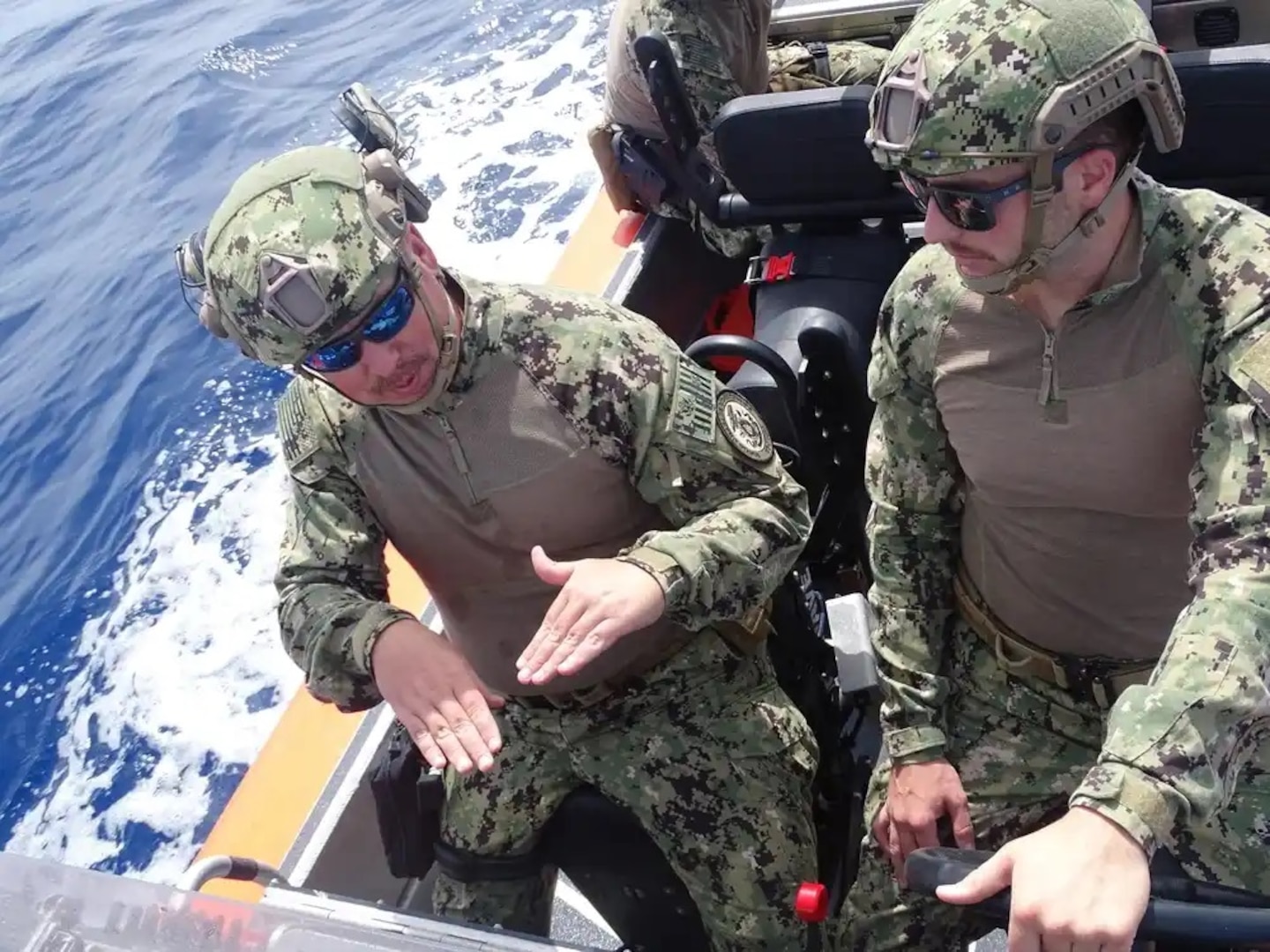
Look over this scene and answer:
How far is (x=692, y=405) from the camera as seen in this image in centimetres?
173

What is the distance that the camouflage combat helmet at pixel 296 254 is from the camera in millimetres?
1476

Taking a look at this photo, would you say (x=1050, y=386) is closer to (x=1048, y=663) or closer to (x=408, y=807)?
(x=1048, y=663)

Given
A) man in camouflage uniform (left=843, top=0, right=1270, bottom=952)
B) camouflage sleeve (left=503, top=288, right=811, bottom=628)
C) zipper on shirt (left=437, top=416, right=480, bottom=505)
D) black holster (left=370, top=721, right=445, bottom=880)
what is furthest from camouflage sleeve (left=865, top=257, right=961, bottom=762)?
black holster (left=370, top=721, right=445, bottom=880)

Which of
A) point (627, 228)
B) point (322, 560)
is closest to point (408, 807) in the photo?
point (322, 560)

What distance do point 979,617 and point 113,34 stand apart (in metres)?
8.78

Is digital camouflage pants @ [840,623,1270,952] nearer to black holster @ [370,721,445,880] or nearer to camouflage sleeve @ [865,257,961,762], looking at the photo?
camouflage sleeve @ [865,257,961,762]

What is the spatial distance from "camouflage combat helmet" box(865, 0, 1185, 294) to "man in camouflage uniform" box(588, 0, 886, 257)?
1.63 m

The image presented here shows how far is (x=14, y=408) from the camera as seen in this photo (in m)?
5.39

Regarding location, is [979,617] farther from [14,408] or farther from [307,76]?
[307,76]

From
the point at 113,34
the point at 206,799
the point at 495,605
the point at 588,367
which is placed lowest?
the point at 206,799

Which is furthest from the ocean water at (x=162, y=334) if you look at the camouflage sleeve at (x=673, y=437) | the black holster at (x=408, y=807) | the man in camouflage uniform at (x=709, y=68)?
the camouflage sleeve at (x=673, y=437)

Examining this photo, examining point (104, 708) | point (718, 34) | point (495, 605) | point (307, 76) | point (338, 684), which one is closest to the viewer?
point (338, 684)

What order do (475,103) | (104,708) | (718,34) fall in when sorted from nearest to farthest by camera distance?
1. (718,34)
2. (104,708)
3. (475,103)

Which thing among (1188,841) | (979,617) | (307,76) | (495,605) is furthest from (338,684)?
(307,76)
